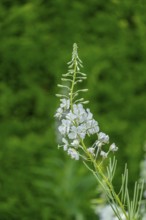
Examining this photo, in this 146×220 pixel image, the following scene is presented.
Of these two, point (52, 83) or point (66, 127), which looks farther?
point (52, 83)

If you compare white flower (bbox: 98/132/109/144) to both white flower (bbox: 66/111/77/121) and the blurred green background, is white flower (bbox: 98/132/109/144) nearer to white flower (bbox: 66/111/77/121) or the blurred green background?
white flower (bbox: 66/111/77/121)

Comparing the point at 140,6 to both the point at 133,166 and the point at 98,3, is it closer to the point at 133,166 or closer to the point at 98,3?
the point at 98,3

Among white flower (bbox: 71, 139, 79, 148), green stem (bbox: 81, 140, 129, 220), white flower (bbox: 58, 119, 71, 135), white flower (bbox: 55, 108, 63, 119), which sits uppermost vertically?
white flower (bbox: 55, 108, 63, 119)

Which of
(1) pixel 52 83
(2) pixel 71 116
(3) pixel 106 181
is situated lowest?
(3) pixel 106 181

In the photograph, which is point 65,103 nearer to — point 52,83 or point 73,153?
point 73,153

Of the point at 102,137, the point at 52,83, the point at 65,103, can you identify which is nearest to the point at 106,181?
the point at 102,137

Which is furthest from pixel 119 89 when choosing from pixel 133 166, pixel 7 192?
pixel 7 192

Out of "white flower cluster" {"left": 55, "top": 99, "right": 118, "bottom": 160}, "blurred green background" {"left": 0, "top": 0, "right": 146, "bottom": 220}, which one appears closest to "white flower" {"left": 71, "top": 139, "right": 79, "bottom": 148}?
"white flower cluster" {"left": 55, "top": 99, "right": 118, "bottom": 160}

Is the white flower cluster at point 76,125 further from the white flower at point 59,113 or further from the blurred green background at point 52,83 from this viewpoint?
the blurred green background at point 52,83
